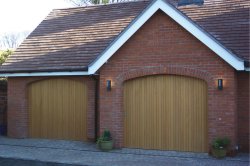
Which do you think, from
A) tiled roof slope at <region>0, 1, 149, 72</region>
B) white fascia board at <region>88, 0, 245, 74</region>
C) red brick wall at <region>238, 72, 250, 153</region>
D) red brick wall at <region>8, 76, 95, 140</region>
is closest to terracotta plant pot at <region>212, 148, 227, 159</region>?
red brick wall at <region>238, 72, 250, 153</region>

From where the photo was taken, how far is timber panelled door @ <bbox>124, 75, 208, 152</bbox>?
11984 mm

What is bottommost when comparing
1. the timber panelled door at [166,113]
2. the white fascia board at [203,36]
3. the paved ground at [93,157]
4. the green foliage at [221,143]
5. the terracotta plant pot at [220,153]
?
the paved ground at [93,157]

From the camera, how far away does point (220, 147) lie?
1098cm

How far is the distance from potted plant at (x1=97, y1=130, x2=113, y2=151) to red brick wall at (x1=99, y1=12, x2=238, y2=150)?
0.25 meters

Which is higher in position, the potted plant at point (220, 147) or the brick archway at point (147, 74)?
the brick archway at point (147, 74)

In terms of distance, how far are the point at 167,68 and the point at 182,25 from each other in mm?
1455

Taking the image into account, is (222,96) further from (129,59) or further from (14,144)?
(14,144)

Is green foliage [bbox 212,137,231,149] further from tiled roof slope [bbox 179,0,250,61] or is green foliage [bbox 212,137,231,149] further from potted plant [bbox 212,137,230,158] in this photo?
tiled roof slope [bbox 179,0,250,61]

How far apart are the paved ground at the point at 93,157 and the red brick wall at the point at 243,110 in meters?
0.71

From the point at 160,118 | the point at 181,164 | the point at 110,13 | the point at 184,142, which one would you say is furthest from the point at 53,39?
the point at 181,164

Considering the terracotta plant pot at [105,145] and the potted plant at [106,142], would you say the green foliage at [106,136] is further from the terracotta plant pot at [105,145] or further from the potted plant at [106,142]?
the terracotta plant pot at [105,145]

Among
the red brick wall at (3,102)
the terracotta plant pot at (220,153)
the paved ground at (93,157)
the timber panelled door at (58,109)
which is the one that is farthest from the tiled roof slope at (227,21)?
the red brick wall at (3,102)

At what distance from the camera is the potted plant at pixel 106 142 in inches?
486

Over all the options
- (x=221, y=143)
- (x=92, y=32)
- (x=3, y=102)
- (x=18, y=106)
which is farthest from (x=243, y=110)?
(x=3, y=102)
